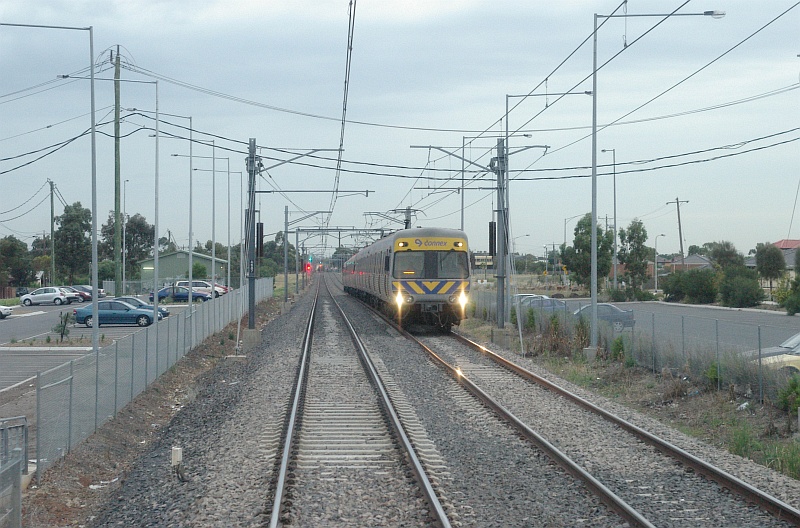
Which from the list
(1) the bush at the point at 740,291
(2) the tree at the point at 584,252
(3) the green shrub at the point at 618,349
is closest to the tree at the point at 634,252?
(2) the tree at the point at 584,252

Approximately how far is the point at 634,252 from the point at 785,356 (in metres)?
48.9

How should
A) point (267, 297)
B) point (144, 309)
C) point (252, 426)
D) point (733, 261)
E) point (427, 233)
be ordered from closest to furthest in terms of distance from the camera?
1. point (252, 426)
2. point (427, 233)
3. point (144, 309)
4. point (267, 297)
5. point (733, 261)

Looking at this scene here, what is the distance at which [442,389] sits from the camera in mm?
16734

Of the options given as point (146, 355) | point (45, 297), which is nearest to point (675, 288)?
point (45, 297)

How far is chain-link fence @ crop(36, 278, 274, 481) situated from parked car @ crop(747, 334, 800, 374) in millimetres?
11338

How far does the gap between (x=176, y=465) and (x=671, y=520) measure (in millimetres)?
5783

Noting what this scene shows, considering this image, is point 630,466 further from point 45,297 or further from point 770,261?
point 770,261

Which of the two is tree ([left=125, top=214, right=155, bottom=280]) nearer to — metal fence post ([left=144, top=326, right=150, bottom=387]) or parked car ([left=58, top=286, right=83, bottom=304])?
parked car ([left=58, top=286, right=83, bottom=304])

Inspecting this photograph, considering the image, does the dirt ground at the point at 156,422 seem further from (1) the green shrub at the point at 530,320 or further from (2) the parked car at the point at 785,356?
(1) the green shrub at the point at 530,320

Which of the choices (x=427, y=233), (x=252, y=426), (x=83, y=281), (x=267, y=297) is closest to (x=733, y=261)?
(x=267, y=297)

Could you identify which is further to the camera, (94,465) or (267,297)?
(267,297)

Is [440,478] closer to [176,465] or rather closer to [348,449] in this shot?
[348,449]

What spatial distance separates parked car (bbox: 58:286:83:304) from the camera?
63.2m

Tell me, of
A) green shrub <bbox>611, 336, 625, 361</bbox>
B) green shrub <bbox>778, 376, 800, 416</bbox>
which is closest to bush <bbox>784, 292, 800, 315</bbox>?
green shrub <bbox>611, 336, 625, 361</bbox>
